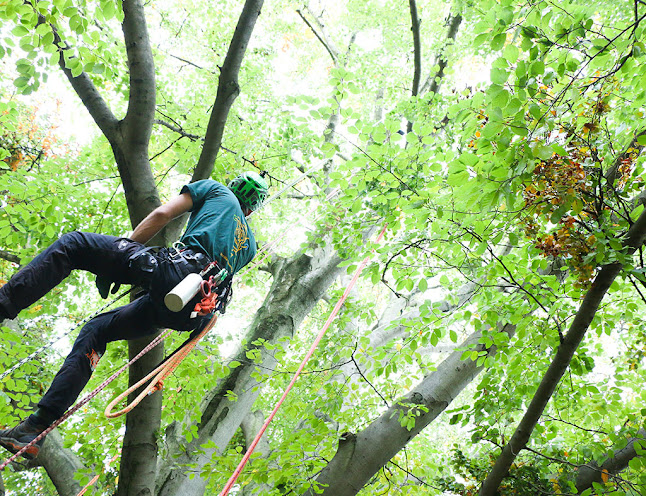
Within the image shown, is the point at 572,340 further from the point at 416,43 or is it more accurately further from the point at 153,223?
the point at 416,43

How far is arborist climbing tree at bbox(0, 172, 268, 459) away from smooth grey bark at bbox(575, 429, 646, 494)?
2.51 m

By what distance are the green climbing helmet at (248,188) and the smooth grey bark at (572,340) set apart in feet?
7.17

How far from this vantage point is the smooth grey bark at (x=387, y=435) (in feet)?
9.09

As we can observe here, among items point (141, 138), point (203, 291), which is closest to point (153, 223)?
point (203, 291)

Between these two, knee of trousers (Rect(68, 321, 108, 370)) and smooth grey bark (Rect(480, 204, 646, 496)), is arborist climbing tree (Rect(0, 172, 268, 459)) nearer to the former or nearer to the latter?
knee of trousers (Rect(68, 321, 108, 370))

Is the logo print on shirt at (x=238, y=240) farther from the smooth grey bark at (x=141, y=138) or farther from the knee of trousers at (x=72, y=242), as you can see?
the knee of trousers at (x=72, y=242)

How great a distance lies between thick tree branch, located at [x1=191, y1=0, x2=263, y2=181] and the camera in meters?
2.89

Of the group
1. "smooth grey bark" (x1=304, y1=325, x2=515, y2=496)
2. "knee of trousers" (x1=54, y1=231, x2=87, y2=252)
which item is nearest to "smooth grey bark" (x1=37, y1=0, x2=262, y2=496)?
"knee of trousers" (x1=54, y1=231, x2=87, y2=252)

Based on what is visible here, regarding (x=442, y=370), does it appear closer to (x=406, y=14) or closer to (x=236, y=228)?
(x=236, y=228)

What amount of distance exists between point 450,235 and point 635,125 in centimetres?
100

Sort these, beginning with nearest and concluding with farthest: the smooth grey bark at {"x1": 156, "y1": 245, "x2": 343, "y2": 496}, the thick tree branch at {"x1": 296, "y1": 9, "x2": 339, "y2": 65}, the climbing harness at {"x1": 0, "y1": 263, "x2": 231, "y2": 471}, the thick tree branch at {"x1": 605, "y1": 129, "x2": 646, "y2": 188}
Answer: the thick tree branch at {"x1": 605, "y1": 129, "x2": 646, "y2": 188} < the climbing harness at {"x1": 0, "y1": 263, "x2": 231, "y2": 471} < the smooth grey bark at {"x1": 156, "y1": 245, "x2": 343, "y2": 496} < the thick tree branch at {"x1": 296, "y1": 9, "x2": 339, "y2": 65}

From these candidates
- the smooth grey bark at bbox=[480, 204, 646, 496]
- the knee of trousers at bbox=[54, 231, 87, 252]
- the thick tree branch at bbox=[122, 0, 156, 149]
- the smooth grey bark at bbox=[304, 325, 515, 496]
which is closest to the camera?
the smooth grey bark at bbox=[480, 204, 646, 496]

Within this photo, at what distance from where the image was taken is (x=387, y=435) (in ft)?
9.40

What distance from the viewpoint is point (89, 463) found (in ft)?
13.8
